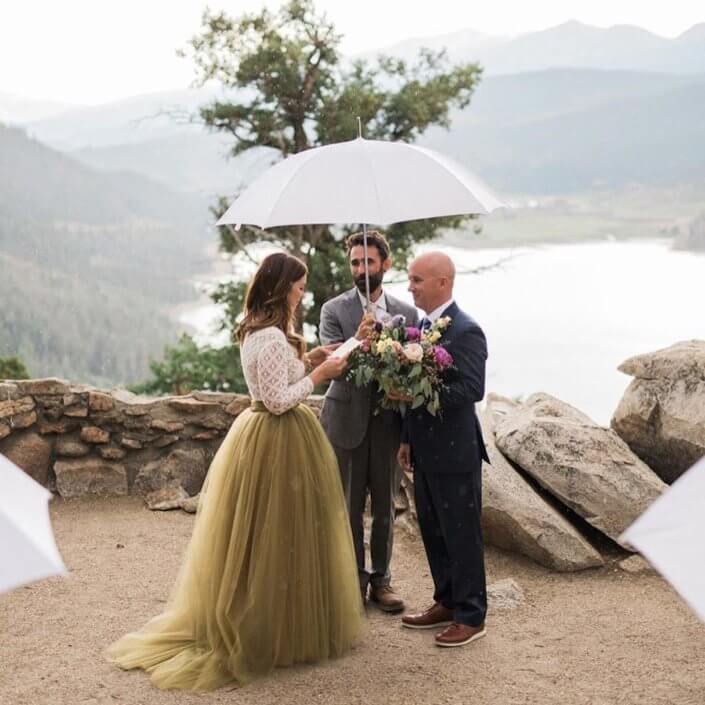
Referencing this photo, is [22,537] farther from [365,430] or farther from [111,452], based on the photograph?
[111,452]

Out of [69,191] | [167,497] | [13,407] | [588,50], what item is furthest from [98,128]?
[167,497]

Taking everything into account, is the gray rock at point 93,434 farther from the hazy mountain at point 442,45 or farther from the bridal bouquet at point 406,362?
the hazy mountain at point 442,45

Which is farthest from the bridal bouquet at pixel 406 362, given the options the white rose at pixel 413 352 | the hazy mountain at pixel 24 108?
the hazy mountain at pixel 24 108

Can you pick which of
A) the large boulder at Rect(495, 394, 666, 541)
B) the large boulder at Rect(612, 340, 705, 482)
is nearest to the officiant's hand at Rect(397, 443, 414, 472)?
the large boulder at Rect(495, 394, 666, 541)

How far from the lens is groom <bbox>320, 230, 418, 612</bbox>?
505cm

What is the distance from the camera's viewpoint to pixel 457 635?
4.75 metres

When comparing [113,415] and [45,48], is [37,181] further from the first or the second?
[113,415]

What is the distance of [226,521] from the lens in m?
4.49

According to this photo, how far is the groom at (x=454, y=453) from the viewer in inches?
180

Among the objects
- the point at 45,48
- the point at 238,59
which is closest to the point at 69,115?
the point at 45,48

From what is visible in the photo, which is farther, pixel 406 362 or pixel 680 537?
pixel 406 362

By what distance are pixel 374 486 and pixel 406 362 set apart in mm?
1058

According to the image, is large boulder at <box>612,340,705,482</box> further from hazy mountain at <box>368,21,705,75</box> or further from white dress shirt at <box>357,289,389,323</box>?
hazy mountain at <box>368,21,705,75</box>

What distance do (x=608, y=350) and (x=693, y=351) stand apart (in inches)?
379
